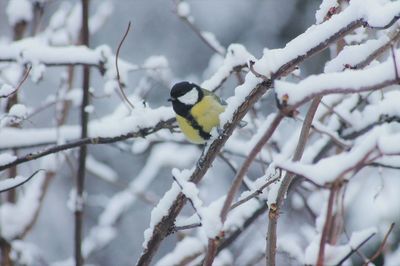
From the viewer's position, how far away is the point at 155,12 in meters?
9.49

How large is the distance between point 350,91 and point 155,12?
8846mm

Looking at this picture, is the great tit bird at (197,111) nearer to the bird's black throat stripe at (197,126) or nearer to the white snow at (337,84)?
the bird's black throat stripe at (197,126)

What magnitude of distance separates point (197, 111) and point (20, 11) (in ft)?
3.17

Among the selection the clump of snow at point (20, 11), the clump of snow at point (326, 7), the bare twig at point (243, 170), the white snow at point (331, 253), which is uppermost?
the clump of snow at point (20, 11)

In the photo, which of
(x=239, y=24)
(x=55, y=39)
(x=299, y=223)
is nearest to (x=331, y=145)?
(x=55, y=39)

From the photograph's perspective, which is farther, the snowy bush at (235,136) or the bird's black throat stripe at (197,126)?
the bird's black throat stripe at (197,126)

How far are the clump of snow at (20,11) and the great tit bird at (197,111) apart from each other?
79cm

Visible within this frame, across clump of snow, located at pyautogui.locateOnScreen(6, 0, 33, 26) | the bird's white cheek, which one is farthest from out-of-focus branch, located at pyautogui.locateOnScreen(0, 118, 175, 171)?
clump of snow, located at pyautogui.locateOnScreen(6, 0, 33, 26)

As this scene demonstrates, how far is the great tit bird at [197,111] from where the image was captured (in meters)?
2.24

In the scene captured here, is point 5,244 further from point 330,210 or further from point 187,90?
point 330,210

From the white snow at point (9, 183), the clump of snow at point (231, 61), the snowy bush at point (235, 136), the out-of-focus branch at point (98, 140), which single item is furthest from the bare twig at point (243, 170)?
the clump of snow at point (231, 61)

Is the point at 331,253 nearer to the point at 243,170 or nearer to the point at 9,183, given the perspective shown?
the point at 243,170

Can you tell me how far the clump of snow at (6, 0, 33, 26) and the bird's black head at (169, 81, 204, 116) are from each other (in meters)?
0.77

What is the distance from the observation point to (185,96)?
2.39m
